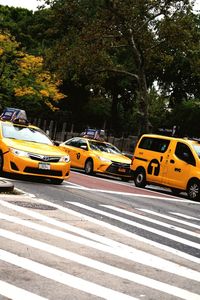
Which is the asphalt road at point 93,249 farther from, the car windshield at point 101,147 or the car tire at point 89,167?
the car windshield at point 101,147

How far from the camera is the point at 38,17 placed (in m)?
56.6

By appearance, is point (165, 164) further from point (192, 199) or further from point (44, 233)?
point (44, 233)

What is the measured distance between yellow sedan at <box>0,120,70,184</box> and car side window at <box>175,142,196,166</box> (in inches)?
166

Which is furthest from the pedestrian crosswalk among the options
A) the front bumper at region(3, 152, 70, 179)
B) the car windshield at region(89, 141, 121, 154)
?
the car windshield at region(89, 141, 121, 154)

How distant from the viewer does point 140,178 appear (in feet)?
61.5

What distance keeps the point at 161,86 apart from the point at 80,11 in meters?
25.2

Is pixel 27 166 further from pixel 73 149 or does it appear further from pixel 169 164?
pixel 73 149

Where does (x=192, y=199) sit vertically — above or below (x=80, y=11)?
below

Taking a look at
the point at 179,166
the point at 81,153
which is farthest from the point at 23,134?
the point at 81,153

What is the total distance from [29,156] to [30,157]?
0.04 m

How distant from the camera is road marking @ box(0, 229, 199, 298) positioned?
18.5 feet

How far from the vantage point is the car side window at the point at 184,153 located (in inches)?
663

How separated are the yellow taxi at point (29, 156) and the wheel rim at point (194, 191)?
13.7 ft

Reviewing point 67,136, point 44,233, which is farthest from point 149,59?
point 44,233
